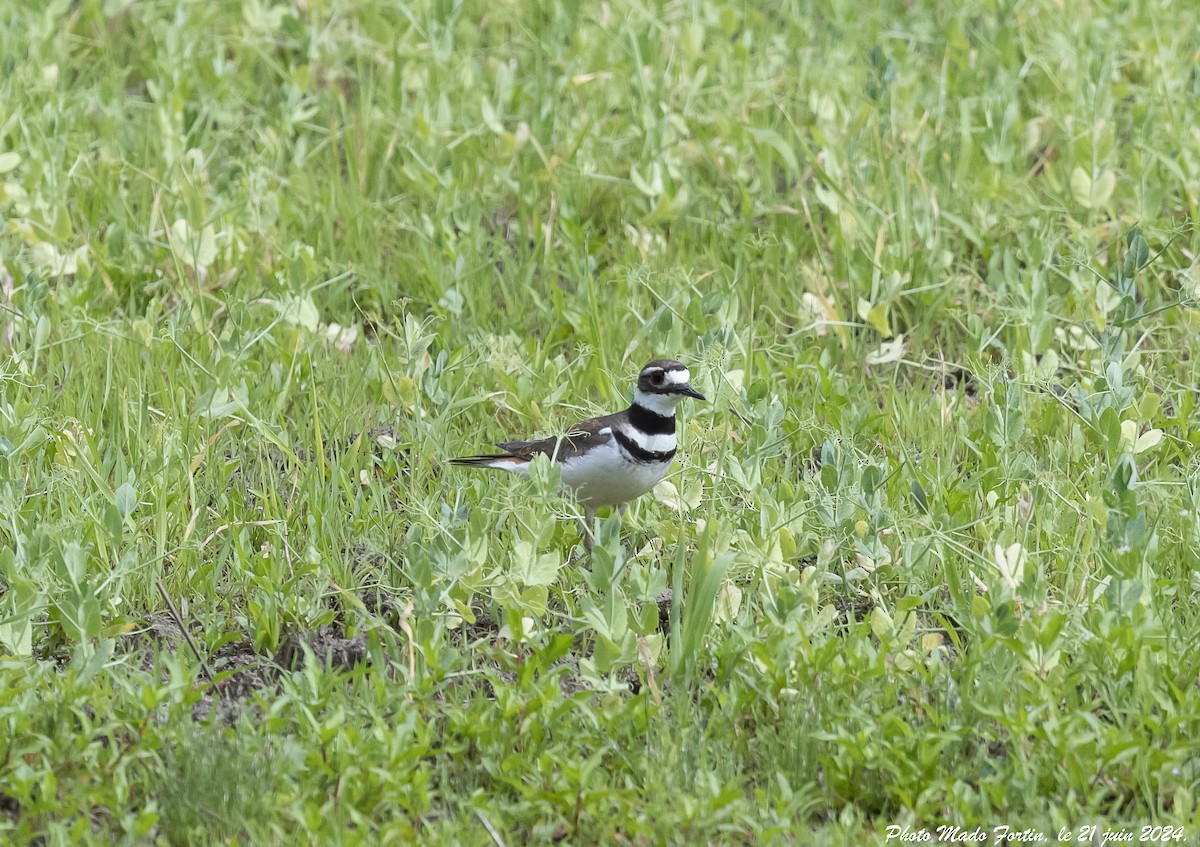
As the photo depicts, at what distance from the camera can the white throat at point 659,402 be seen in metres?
5.08

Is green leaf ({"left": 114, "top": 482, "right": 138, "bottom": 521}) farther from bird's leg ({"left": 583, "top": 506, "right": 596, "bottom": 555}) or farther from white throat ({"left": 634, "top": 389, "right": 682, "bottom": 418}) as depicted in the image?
white throat ({"left": 634, "top": 389, "right": 682, "bottom": 418})

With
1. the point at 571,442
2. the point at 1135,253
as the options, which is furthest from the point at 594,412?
the point at 1135,253

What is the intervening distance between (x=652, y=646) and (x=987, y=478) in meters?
1.45

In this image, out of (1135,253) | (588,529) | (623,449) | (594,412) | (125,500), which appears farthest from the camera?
(594,412)

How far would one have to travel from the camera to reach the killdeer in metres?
4.95

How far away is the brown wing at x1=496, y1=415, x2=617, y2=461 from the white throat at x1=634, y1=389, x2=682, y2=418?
129 millimetres

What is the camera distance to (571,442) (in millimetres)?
5090

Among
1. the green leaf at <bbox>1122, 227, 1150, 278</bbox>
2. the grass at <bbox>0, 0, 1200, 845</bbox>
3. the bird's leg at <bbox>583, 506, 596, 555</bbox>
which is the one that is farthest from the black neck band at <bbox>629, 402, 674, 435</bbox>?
the green leaf at <bbox>1122, 227, 1150, 278</bbox>

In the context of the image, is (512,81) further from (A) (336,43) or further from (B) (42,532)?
(B) (42,532)

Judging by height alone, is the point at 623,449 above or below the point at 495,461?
above

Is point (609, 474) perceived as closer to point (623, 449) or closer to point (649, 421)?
point (623, 449)

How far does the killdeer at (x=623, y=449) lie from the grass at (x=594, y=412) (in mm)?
120

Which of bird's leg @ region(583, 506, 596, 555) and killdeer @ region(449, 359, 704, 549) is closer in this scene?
bird's leg @ region(583, 506, 596, 555)

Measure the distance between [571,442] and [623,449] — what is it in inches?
9.1
